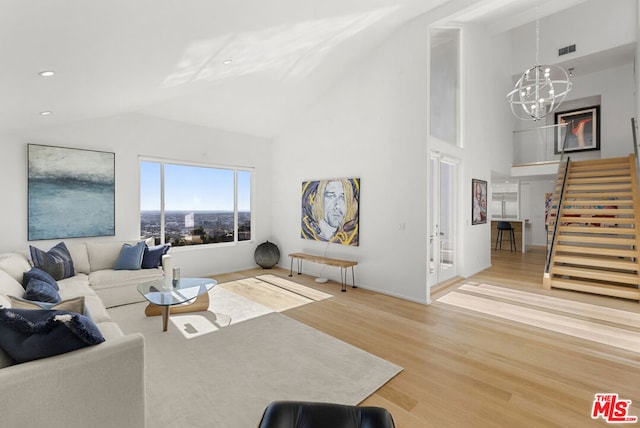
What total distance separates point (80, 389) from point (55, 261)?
Answer: 3140 mm

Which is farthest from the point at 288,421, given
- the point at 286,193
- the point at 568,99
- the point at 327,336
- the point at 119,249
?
the point at 568,99

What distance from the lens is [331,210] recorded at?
18.7 ft

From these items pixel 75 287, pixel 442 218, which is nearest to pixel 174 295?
pixel 75 287

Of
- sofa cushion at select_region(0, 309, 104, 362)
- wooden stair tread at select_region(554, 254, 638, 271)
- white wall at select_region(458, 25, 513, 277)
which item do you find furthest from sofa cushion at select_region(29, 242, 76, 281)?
wooden stair tread at select_region(554, 254, 638, 271)

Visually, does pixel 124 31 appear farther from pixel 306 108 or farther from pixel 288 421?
pixel 306 108

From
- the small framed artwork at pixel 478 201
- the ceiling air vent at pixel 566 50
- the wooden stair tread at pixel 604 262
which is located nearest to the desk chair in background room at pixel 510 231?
the small framed artwork at pixel 478 201

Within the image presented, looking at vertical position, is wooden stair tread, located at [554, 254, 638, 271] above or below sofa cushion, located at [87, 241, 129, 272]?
below

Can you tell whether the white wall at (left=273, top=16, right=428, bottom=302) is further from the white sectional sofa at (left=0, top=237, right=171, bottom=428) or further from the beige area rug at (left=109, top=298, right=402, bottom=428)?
the white sectional sofa at (left=0, top=237, right=171, bottom=428)

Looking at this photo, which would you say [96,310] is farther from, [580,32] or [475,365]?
[580,32]

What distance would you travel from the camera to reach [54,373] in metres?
1.46

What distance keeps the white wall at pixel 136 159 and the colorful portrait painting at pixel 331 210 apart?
1322 millimetres

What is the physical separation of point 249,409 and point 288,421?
1.01 meters

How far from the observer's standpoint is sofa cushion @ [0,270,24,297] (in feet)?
8.66

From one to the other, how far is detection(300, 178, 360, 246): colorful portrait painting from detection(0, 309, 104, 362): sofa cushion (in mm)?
4160
